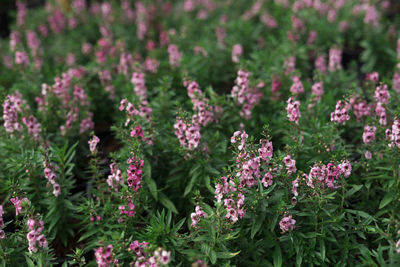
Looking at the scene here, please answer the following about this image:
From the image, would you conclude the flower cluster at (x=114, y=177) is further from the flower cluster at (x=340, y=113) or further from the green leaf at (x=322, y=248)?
the flower cluster at (x=340, y=113)

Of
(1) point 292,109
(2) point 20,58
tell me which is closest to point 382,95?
(1) point 292,109

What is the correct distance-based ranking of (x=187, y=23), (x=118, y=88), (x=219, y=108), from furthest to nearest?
(x=187, y=23) < (x=118, y=88) < (x=219, y=108)

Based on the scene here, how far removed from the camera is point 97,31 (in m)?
8.65

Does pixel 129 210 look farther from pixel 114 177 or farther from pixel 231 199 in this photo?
pixel 231 199

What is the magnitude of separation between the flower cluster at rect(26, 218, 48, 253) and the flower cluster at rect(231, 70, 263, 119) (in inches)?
98.0

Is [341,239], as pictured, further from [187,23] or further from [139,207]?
[187,23]

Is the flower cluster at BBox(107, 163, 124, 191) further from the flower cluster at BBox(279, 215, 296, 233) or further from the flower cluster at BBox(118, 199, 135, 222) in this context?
the flower cluster at BBox(279, 215, 296, 233)

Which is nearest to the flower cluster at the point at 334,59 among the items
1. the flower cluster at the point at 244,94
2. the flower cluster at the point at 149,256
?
the flower cluster at the point at 244,94

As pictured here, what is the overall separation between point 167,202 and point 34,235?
4.55 ft

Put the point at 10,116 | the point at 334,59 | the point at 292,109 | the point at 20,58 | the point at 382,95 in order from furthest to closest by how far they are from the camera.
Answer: the point at 20,58 → the point at 334,59 → the point at 10,116 → the point at 382,95 → the point at 292,109

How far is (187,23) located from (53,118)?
144 inches

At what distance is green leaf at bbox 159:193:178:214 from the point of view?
401 cm

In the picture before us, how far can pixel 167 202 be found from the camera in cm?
406

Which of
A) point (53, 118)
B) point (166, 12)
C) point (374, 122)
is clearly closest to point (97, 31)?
point (166, 12)
